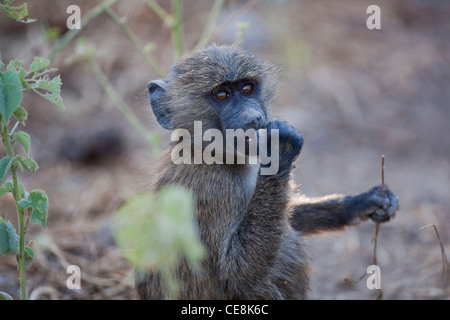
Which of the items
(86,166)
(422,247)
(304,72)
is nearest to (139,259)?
(422,247)

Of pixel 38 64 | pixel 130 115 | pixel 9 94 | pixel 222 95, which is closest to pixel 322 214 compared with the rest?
pixel 222 95

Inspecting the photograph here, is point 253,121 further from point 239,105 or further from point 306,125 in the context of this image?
point 306,125

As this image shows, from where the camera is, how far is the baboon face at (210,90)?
164 inches

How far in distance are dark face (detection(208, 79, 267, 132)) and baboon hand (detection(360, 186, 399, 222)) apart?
1.19 metres

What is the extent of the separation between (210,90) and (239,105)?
0.89 feet

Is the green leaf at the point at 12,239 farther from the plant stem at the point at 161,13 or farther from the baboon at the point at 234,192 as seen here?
the plant stem at the point at 161,13

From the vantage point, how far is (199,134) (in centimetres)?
417

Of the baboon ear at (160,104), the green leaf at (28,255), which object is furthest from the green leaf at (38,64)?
the baboon ear at (160,104)

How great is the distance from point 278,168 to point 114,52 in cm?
646

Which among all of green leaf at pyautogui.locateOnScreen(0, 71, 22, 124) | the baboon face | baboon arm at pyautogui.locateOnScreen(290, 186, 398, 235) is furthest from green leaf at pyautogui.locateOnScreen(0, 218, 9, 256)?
baboon arm at pyautogui.locateOnScreen(290, 186, 398, 235)

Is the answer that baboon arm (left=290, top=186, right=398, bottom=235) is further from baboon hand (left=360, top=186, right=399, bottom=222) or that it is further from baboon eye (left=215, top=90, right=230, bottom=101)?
baboon eye (left=215, top=90, right=230, bottom=101)

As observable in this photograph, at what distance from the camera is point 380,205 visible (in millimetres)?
4676

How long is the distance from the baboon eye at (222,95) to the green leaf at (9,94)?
5.18ft
